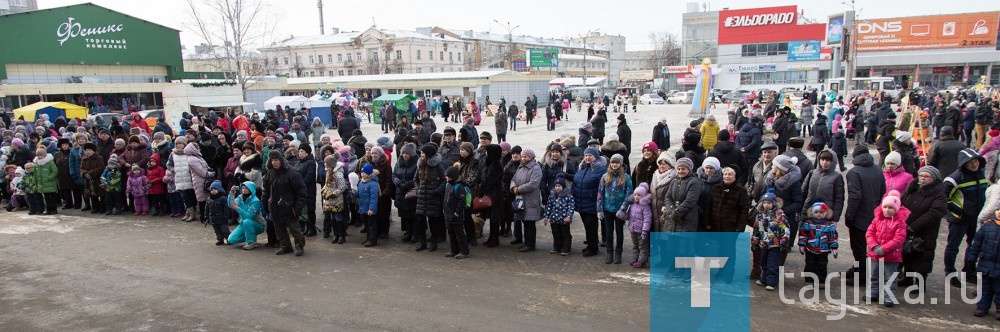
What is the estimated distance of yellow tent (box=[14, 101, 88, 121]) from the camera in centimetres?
2186

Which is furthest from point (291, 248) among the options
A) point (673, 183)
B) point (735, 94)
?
point (735, 94)

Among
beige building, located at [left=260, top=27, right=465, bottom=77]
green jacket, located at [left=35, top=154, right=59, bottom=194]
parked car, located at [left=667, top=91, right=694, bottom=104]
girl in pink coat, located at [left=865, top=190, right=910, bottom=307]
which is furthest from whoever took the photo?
beige building, located at [left=260, top=27, right=465, bottom=77]

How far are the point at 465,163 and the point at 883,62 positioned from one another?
62.5 m

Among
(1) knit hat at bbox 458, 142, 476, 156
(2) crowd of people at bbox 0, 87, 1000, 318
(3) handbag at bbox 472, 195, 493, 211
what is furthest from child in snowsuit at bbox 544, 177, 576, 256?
(1) knit hat at bbox 458, 142, 476, 156

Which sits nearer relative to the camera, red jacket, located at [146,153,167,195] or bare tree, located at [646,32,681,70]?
red jacket, located at [146,153,167,195]

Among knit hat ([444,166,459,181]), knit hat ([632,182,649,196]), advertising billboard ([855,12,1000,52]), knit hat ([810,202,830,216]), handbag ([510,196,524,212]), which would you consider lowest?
handbag ([510,196,524,212])

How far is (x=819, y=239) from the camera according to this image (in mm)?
5699

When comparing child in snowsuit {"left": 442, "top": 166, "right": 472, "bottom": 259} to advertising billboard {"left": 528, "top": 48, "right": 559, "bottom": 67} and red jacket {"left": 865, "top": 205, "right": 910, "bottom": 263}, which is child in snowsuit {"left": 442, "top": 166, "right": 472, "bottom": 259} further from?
advertising billboard {"left": 528, "top": 48, "right": 559, "bottom": 67}

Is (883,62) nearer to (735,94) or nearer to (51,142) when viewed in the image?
(735,94)

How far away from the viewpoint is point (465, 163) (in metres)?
7.42

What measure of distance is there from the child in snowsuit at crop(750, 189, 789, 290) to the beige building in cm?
7148

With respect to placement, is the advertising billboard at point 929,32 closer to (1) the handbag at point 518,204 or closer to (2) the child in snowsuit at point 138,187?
(1) the handbag at point 518,204

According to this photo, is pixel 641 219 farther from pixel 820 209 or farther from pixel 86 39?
pixel 86 39

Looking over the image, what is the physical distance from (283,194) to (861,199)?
253 inches
